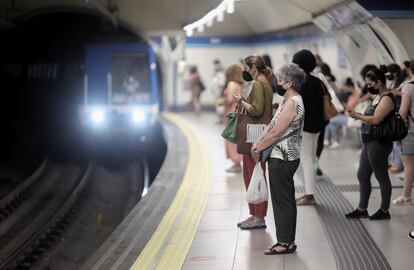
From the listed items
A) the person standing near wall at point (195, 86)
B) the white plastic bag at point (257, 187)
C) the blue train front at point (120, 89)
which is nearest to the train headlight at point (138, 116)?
the blue train front at point (120, 89)

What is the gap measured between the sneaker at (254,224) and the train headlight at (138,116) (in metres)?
11.2

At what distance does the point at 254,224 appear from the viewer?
7988 millimetres

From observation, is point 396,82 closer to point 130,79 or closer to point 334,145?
point 334,145

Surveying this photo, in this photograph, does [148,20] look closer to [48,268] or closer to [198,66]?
[198,66]

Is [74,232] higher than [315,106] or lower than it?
lower

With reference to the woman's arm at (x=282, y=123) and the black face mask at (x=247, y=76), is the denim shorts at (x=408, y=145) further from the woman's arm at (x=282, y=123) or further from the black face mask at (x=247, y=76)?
the woman's arm at (x=282, y=123)

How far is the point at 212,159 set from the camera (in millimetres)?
13859

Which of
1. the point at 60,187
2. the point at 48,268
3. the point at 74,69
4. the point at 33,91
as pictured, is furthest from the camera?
the point at 33,91

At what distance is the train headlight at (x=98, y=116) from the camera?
1900 centimetres

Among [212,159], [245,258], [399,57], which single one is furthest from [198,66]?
[245,258]

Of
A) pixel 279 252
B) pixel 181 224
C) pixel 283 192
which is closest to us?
pixel 283 192

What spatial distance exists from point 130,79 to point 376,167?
11.8 m

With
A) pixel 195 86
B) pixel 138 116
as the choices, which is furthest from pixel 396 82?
pixel 195 86

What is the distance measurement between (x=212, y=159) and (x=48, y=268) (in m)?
4.16
